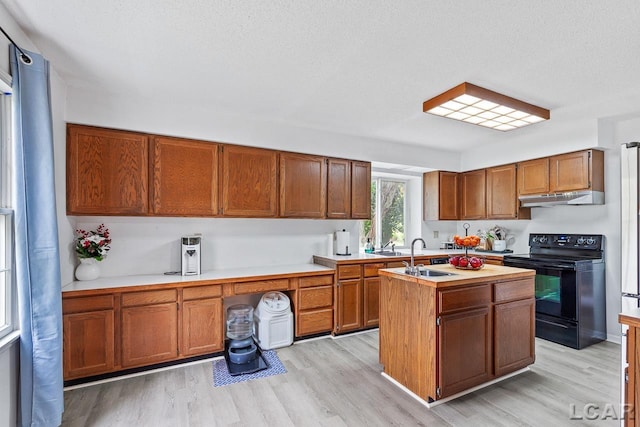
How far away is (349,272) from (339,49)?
240cm

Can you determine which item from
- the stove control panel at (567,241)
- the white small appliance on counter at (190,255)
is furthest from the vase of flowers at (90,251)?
the stove control panel at (567,241)

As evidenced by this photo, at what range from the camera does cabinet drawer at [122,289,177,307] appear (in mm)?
2641

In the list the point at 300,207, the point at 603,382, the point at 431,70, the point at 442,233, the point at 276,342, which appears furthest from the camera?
the point at 442,233

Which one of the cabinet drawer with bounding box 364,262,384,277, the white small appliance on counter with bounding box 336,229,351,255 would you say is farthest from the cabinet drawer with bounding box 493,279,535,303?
the white small appliance on counter with bounding box 336,229,351,255

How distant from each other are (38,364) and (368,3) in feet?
9.24

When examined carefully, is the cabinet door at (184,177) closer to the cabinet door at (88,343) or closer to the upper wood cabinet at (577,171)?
the cabinet door at (88,343)

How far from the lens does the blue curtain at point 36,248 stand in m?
1.81

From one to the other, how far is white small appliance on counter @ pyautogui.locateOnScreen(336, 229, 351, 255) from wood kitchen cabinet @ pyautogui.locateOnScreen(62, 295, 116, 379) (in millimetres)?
2495

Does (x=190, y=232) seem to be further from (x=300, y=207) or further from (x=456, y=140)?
(x=456, y=140)

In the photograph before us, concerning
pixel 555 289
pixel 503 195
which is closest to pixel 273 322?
pixel 555 289

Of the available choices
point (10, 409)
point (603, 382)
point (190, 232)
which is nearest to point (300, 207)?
point (190, 232)

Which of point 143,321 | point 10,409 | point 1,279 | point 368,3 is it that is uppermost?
point 368,3

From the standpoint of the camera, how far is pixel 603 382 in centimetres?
258

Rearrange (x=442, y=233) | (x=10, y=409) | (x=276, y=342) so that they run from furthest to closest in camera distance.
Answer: (x=442, y=233)
(x=276, y=342)
(x=10, y=409)
